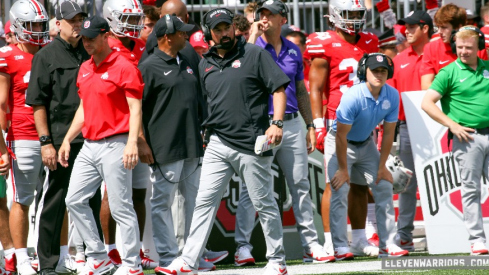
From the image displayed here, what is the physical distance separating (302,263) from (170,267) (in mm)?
1811

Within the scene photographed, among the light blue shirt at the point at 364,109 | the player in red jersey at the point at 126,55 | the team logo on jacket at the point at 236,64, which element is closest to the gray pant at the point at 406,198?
the light blue shirt at the point at 364,109

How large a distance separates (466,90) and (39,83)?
3852mm

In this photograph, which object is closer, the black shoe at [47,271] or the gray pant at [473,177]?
the black shoe at [47,271]

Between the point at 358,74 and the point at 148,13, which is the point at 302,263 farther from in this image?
the point at 148,13

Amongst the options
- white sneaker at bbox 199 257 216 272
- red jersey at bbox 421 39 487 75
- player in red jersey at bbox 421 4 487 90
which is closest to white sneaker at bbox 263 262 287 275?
white sneaker at bbox 199 257 216 272

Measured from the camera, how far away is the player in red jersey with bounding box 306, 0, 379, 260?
29.2ft

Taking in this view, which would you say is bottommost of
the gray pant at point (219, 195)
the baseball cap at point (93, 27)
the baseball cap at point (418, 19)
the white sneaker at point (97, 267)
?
the white sneaker at point (97, 267)

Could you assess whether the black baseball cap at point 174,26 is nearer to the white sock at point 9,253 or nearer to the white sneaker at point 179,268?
the white sneaker at point 179,268

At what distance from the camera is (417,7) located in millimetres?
12898

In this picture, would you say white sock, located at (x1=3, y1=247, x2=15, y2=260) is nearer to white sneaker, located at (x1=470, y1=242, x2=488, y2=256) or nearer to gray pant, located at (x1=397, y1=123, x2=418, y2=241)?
gray pant, located at (x1=397, y1=123, x2=418, y2=241)

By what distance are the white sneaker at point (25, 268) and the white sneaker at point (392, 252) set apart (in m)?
3.22

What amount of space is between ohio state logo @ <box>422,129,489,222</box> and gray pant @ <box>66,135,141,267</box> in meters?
3.43

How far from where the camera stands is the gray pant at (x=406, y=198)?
9.58 meters

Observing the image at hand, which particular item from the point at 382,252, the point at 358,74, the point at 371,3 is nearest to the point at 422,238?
the point at 382,252
